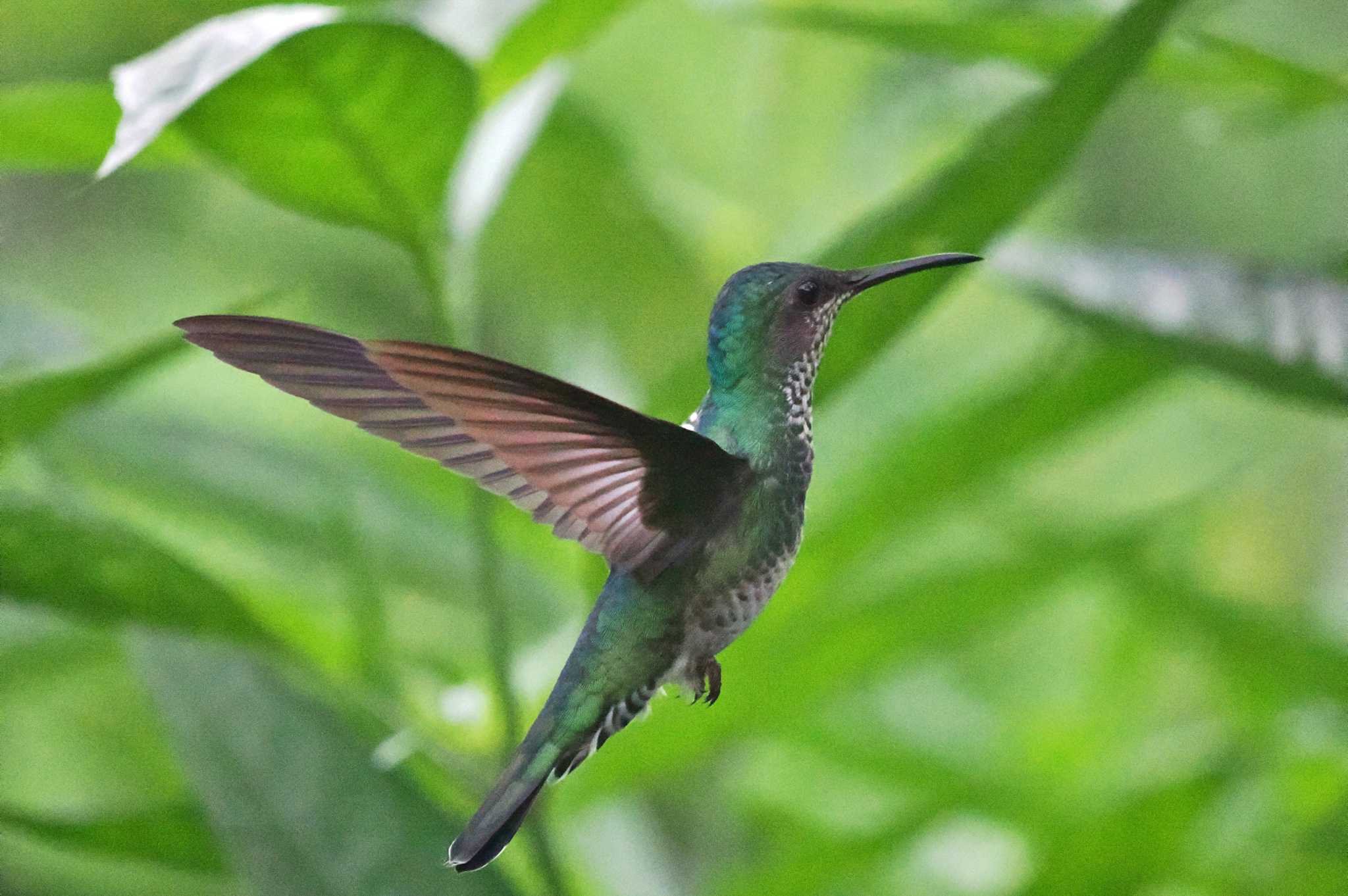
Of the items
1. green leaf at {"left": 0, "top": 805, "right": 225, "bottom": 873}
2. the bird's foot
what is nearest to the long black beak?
the bird's foot

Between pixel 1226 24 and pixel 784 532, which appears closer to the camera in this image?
pixel 784 532

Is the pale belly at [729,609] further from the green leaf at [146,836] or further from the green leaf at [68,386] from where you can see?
the green leaf at [146,836]

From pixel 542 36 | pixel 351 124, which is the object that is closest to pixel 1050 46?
pixel 542 36

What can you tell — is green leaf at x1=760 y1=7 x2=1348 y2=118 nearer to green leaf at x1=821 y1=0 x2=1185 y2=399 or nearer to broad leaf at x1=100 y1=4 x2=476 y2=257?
green leaf at x1=821 y1=0 x2=1185 y2=399

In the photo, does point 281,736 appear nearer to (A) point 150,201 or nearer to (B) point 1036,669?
(B) point 1036,669

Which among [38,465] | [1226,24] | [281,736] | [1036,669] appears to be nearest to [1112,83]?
[281,736]

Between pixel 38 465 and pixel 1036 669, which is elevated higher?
pixel 38 465

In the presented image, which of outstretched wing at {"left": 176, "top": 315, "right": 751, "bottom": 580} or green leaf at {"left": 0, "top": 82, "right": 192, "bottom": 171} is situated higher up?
outstretched wing at {"left": 176, "top": 315, "right": 751, "bottom": 580}
